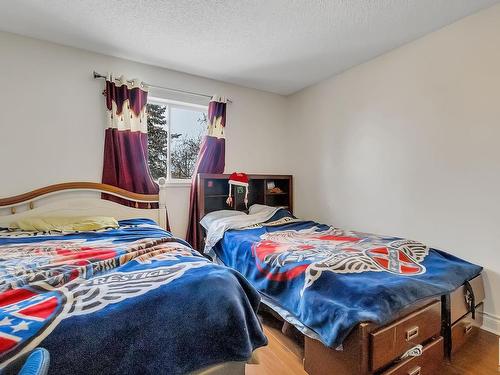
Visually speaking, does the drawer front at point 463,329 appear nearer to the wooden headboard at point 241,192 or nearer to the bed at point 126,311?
the bed at point 126,311

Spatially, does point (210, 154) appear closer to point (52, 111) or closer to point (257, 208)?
point (257, 208)

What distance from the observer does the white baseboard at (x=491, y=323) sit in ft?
6.08

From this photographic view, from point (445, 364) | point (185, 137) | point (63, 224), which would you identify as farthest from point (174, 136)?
point (445, 364)

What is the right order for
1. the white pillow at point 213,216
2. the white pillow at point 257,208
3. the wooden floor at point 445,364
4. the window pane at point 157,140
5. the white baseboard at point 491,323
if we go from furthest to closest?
the white pillow at point 257,208
the window pane at point 157,140
the white pillow at point 213,216
the white baseboard at point 491,323
the wooden floor at point 445,364

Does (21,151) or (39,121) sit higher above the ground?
(39,121)

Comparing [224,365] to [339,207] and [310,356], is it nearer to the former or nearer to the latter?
[310,356]

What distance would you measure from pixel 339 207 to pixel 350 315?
1.96m

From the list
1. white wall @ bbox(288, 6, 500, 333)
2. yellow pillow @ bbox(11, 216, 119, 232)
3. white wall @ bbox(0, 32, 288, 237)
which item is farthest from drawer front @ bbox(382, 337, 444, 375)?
white wall @ bbox(0, 32, 288, 237)

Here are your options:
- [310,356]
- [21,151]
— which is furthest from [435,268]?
[21,151]

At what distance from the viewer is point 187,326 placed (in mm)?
894

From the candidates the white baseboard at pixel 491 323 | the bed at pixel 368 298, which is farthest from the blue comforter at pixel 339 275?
the white baseboard at pixel 491 323

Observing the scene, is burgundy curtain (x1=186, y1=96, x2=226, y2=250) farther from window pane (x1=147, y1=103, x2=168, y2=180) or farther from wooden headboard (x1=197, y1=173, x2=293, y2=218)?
window pane (x1=147, y1=103, x2=168, y2=180)

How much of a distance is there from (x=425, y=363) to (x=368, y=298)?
1.77 ft

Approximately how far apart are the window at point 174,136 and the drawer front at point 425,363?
8.39ft
